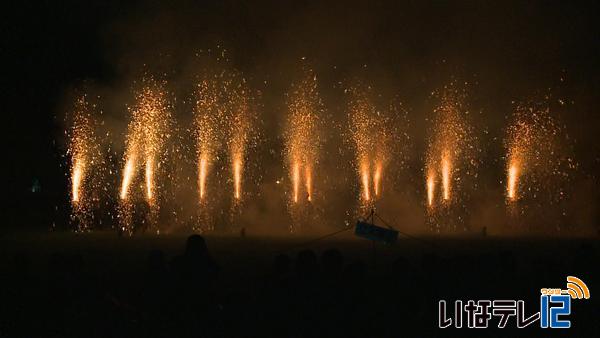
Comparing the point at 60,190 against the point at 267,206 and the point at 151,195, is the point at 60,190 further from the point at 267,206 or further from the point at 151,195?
the point at 267,206

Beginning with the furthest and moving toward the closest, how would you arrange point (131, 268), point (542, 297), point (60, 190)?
point (60, 190), point (131, 268), point (542, 297)

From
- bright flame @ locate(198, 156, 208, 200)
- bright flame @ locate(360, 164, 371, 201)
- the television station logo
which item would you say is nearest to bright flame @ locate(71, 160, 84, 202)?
bright flame @ locate(198, 156, 208, 200)

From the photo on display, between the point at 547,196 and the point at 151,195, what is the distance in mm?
22855

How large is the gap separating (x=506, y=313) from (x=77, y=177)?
29.2 m

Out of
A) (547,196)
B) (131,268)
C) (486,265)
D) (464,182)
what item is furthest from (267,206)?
(486,265)

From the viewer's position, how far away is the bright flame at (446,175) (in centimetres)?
4094

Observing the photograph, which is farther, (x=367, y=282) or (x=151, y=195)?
(x=151, y=195)

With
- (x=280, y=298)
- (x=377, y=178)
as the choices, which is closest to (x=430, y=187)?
(x=377, y=178)

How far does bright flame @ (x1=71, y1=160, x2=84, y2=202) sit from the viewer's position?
35.1 metres

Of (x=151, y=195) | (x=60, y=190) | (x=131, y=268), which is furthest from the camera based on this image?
(x=60, y=190)

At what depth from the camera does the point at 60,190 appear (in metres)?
41.7

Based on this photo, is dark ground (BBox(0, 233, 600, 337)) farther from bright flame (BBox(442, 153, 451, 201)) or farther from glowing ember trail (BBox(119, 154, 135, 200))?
bright flame (BBox(442, 153, 451, 201))

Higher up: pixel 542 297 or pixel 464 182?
pixel 464 182

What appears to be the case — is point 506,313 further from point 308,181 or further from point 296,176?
point 308,181
